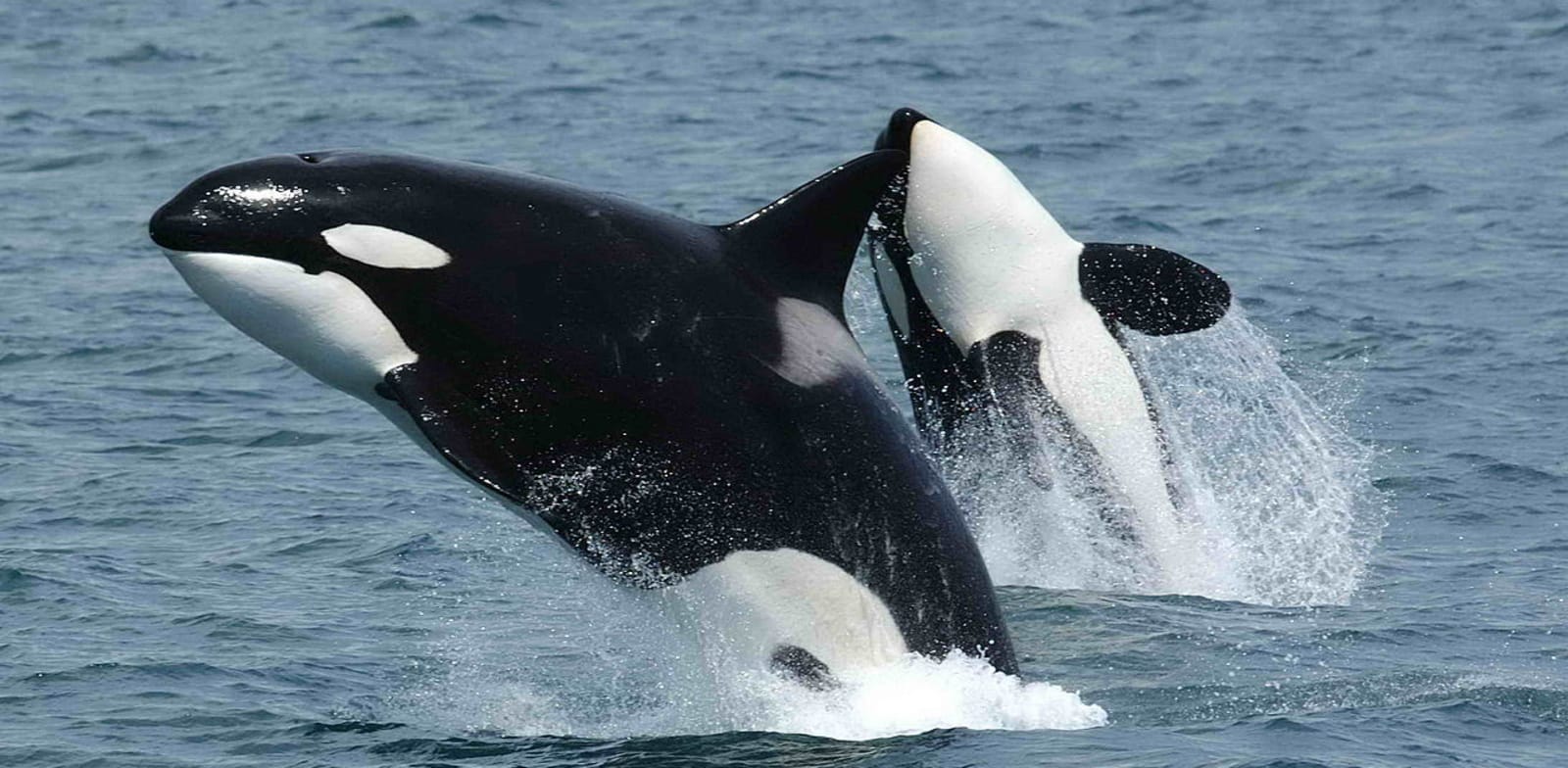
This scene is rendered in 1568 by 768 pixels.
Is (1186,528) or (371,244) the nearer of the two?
(371,244)

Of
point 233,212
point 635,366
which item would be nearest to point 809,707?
point 635,366

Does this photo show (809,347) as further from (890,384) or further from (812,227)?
(890,384)

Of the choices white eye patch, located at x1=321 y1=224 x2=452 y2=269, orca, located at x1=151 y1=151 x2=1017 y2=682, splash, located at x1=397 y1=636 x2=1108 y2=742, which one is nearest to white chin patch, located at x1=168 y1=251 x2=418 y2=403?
orca, located at x1=151 y1=151 x2=1017 y2=682

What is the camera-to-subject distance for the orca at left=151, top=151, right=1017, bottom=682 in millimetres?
9438

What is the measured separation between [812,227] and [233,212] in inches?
91.0

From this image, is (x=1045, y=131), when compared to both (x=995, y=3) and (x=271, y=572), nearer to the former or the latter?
(x=995, y=3)

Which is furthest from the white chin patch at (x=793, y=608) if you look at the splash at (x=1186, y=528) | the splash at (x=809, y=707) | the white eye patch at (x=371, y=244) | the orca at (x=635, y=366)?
the splash at (x=1186, y=528)

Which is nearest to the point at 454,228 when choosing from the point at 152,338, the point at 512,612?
the point at 512,612

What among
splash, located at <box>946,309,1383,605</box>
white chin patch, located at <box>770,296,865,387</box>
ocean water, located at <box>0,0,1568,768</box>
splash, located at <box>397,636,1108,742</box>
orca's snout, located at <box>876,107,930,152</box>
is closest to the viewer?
white chin patch, located at <box>770,296,865,387</box>

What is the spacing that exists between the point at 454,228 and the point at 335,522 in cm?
600

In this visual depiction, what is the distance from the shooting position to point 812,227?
9875 millimetres

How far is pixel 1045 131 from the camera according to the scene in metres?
28.2

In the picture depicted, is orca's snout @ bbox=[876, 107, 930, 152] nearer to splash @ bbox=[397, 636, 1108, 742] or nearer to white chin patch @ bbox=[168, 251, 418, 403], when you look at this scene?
splash @ bbox=[397, 636, 1108, 742]

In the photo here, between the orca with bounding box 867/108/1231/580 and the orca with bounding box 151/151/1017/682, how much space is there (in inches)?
126
